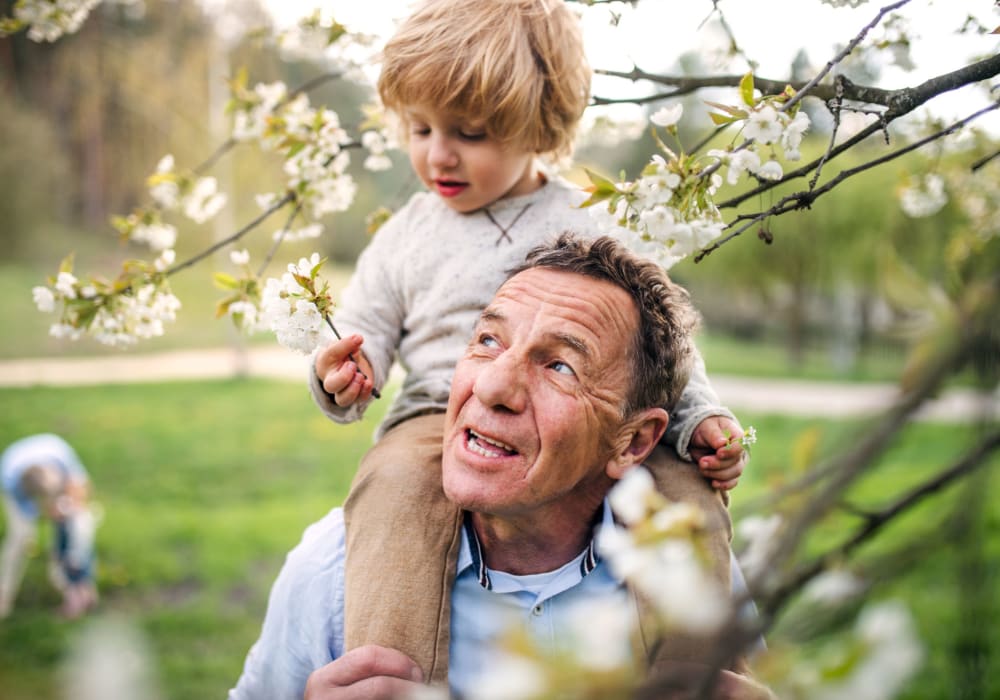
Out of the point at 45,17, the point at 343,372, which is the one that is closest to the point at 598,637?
the point at 343,372

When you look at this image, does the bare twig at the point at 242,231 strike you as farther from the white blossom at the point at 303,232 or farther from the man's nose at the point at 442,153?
the man's nose at the point at 442,153

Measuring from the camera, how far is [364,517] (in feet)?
6.46

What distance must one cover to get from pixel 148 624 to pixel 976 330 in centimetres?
578

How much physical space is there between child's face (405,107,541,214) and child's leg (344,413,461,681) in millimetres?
580

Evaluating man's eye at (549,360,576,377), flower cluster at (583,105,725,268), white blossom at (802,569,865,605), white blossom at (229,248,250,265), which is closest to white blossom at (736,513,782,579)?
man's eye at (549,360,576,377)

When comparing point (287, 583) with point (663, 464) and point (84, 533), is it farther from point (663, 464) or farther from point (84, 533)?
point (84, 533)

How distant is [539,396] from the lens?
1778 mm

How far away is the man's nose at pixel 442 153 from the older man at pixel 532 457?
0.30 m

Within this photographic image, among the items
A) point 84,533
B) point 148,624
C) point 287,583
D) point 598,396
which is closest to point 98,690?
point 148,624

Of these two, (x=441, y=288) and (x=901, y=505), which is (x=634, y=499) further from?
(x=441, y=288)

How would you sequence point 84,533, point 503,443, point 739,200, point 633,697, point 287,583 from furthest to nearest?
point 84,533
point 287,583
point 503,443
point 739,200
point 633,697

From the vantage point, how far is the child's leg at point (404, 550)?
5.88 feet

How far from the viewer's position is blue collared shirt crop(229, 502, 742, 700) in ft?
6.20

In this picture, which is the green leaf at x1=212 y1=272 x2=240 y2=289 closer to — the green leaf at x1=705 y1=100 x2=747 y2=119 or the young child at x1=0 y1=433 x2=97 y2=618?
the green leaf at x1=705 y1=100 x2=747 y2=119
